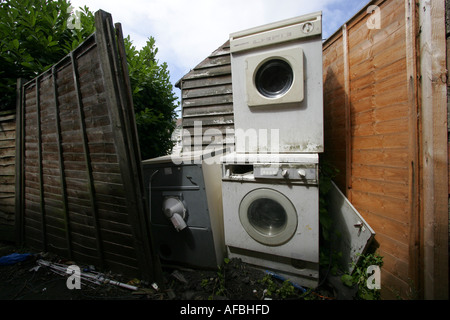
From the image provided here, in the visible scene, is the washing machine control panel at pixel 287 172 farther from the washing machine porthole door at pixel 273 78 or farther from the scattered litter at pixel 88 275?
the scattered litter at pixel 88 275

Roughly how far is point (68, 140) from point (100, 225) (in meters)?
1.05

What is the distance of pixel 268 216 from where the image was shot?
1874 millimetres

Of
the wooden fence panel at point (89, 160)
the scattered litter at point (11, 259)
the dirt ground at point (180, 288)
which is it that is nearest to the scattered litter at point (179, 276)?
the dirt ground at point (180, 288)

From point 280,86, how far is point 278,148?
2.31 feet

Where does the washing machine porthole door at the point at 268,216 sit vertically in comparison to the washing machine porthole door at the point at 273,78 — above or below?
below

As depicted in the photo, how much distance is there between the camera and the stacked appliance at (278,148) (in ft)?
5.44

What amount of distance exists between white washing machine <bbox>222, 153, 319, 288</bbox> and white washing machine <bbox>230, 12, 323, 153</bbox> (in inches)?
11.6

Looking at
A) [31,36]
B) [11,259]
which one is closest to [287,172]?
[11,259]

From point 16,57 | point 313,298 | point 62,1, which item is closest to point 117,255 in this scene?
point 313,298

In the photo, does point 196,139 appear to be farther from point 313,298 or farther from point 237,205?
point 313,298

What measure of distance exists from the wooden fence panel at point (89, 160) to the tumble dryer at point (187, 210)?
37 centimetres

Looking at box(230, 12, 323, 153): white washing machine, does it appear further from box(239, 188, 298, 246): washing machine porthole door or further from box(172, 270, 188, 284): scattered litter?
box(172, 270, 188, 284): scattered litter

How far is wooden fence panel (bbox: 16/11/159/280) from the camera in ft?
5.21

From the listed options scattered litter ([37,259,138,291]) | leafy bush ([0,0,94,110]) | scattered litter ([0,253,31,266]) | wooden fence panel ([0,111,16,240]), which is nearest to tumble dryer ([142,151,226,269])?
scattered litter ([37,259,138,291])
